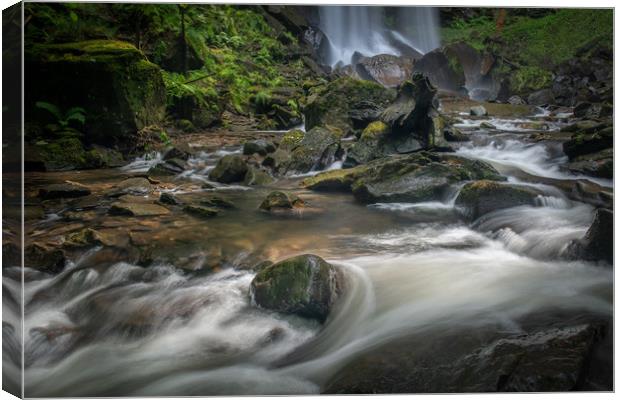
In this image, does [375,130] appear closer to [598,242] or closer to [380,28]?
[380,28]

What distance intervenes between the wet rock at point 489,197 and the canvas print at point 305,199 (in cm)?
1

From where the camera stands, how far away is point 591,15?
394 cm

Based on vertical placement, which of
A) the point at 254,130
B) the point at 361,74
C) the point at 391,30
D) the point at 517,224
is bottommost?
the point at 517,224

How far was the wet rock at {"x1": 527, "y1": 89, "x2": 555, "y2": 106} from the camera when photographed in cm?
392

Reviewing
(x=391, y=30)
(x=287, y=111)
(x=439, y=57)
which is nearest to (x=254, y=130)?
(x=287, y=111)

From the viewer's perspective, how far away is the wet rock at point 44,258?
337 centimetres

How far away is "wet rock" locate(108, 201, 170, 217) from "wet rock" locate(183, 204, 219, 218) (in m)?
0.14

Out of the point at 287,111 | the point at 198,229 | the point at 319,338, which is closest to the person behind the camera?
the point at 319,338

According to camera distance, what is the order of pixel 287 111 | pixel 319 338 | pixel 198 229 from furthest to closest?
pixel 287 111
pixel 198 229
pixel 319 338

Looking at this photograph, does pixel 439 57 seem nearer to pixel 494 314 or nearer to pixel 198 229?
pixel 494 314

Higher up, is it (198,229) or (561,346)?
(198,229)

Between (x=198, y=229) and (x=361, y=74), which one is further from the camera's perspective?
(x=361, y=74)

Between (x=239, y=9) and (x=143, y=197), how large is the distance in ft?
4.87

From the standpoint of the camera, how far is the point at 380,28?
3.85 meters
